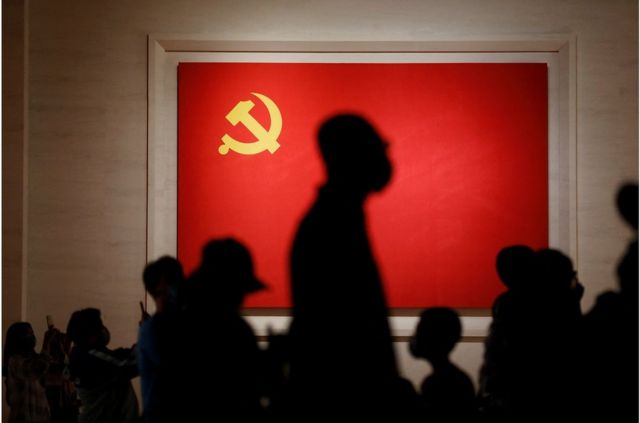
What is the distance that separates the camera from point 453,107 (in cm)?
477

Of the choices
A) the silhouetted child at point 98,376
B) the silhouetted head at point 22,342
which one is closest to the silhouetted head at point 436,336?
the silhouetted child at point 98,376

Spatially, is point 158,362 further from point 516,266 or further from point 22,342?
point 22,342

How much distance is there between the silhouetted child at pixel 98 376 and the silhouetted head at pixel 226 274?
1.05 meters

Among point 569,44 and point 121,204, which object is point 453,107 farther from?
point 121,204

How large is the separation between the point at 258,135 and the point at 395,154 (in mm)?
943

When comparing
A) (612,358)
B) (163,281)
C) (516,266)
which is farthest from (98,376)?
(612,358)

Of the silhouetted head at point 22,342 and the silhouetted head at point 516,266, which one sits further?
the silhouetted head at point 22,342

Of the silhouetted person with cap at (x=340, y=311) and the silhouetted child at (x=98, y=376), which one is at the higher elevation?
the silhouetted person with cap at (x=340, y=311)

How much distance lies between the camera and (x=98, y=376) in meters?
3.23

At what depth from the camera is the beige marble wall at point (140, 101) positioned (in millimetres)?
4734

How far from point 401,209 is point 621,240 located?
149 centimetres

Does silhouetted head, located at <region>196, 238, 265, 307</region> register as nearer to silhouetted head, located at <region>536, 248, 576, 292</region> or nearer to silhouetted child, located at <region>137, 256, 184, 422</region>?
silhouetted child, located at <region>137, 256, 184, 422</region>

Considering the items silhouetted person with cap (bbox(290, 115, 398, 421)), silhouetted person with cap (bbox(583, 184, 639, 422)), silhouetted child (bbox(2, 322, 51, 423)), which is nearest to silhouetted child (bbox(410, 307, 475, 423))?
silhouetted person with cap (bbox(290, 115, 398, 421))

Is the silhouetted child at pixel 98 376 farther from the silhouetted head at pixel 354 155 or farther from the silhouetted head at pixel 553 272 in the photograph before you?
the silhouetted head at pixel 553 272
